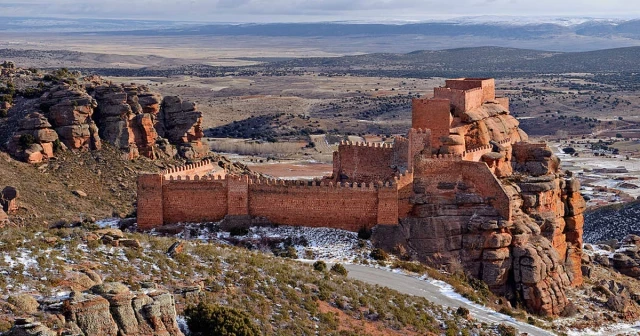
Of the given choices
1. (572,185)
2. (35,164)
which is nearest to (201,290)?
(572,185)

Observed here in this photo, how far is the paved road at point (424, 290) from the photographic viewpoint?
3756 centimetres

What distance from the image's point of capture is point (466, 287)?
41094 millimetres

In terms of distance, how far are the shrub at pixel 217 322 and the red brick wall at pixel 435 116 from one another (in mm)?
19022

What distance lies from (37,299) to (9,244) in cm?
514

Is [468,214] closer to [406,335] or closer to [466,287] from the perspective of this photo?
[466,287]

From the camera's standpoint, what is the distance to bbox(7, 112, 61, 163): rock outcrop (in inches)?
2263

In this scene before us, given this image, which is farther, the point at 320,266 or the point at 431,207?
the point at 431,207

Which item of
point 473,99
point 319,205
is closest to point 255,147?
point 473,99

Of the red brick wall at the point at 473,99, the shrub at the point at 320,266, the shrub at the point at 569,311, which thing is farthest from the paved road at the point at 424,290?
the red brick wall at the point at 473,99

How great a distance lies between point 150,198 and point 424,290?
12.5 metres

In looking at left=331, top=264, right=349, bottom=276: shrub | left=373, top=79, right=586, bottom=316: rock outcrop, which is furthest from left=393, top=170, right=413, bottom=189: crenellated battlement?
left=331, top=264, right=349, bottom=276: shrub

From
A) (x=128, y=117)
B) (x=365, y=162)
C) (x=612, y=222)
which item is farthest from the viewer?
(x=612, y=222)

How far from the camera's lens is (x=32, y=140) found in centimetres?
5766

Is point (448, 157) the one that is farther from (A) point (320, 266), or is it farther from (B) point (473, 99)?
(A) point (320, 266)
